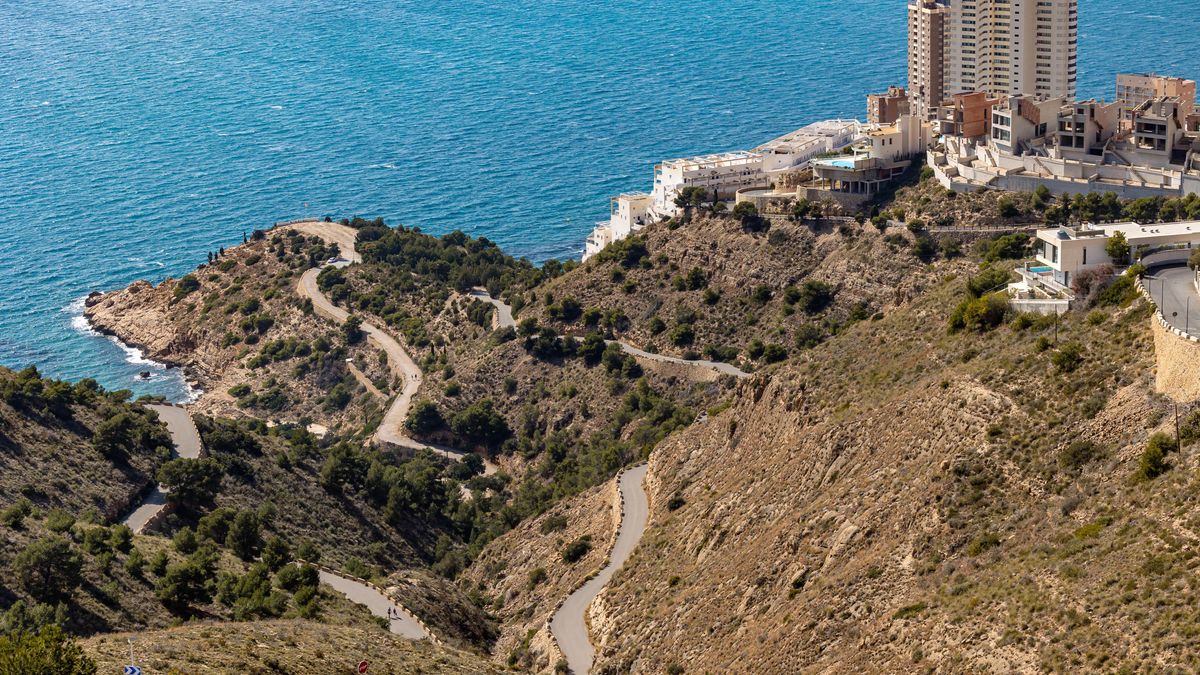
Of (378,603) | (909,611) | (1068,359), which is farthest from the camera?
(378,603)

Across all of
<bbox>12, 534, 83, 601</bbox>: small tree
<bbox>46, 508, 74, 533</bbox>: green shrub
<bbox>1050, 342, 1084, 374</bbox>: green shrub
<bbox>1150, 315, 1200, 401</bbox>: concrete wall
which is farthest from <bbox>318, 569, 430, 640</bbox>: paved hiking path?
<bbox>1150, 315, 1200, 401</bbox>: concrete wall

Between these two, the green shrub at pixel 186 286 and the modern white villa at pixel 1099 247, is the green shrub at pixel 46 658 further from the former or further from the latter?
the green shrub at pixel 186 286

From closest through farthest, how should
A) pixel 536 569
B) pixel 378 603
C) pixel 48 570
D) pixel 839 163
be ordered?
pixel 48 570 < pixel 378 603 < pixel 536 569 < pixel 839 163

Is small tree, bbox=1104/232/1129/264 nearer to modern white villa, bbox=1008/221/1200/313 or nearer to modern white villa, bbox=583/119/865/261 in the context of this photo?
modern white villa, bbox=1008/221/1200/313

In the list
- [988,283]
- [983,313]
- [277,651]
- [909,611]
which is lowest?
[277,651]

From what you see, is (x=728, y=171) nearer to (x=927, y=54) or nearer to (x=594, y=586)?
(x=927, y=54)

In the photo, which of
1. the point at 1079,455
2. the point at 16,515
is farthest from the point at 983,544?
the point at 16,515

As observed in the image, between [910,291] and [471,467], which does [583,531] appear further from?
[471,467]

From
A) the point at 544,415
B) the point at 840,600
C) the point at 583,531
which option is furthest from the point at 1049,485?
the point at 544,415
